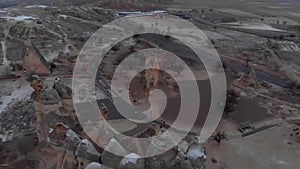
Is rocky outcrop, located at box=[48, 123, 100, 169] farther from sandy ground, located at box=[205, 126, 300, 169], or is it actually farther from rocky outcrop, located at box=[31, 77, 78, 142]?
sandy ground, located at box=[205, 126, 300, 169]

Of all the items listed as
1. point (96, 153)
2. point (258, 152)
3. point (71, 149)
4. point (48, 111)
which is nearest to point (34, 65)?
point (48, 111)

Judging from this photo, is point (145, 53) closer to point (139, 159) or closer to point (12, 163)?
point (12, 163)

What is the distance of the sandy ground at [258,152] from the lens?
83.8 feet

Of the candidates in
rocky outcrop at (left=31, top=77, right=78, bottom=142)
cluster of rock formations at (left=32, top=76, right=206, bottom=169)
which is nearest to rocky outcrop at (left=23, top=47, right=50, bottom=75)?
rocky outcrop at (left=31, top=77, right=78, bottom=142)

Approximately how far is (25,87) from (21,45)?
21.5 meters

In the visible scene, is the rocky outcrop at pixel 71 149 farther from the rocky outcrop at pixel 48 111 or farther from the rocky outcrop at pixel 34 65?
the rocky outcrop at pixel 34 65

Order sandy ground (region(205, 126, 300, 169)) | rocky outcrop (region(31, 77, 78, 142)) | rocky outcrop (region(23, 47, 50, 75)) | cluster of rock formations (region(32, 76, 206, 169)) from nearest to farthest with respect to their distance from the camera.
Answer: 1. cluster of rock formations (region(32, 76, 206, 169))
2. rocky outcrop (region(31, 77, 78, 142))
3. sandy ground (region(205, 126, 300, 169))
4. rocky outcrop (region(23, 47, 50, 75))

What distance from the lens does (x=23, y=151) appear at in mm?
25547

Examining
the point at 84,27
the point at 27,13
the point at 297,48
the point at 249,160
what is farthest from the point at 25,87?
the point at 27,13

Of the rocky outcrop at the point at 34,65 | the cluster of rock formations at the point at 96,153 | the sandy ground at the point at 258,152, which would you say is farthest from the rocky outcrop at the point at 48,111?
the rocky outcrop at the point at 34,65

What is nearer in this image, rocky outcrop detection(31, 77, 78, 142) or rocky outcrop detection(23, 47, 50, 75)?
rocky outcrop detection(31, 77, 78, 142)

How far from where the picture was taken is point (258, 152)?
1065 inches

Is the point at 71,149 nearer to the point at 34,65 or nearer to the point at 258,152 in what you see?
the point at 258,152

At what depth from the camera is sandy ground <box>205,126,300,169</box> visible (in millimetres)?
25547
